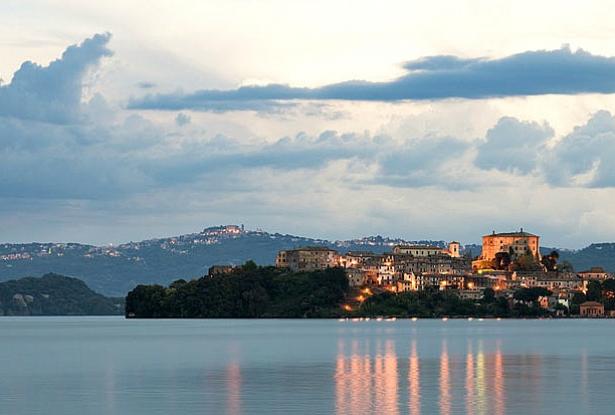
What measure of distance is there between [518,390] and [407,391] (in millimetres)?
5537

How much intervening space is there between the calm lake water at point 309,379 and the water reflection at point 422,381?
0.07 m

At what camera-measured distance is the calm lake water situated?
2088 inches

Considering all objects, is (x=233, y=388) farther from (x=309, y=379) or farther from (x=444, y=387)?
(x=444, y=387)

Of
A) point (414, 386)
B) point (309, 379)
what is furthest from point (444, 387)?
point (309, 379)

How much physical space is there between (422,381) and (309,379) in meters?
6.31

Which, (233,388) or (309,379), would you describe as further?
(309,379)

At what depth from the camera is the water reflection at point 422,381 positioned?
5253 centimetres

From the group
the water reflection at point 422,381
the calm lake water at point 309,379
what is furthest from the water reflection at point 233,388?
the water reflection at point 422,381

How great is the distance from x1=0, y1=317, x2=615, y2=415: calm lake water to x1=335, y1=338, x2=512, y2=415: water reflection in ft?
0.22

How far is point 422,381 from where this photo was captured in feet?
220

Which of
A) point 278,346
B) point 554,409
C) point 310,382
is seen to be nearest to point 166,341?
point 278,346

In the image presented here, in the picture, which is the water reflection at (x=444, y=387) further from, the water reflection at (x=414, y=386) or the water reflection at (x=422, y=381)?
the water reflection at (x=414, y=386)

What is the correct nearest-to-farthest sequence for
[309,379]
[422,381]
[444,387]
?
1. [444,387]
2. [422,381]
3. [309,379]

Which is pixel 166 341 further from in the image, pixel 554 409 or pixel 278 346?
pixel 554 409
